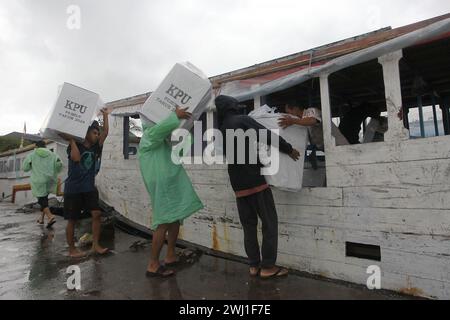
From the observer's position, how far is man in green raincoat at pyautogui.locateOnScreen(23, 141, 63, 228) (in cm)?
655

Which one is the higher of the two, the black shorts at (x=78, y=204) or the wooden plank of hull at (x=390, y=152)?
the wooden plank of hull at (x=390, y=152)

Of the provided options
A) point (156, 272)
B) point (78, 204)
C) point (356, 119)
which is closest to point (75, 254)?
point (78, 204)

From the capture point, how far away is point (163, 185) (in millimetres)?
3348

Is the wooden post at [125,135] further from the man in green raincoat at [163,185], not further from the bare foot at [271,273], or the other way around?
the bare foot at [271,273]

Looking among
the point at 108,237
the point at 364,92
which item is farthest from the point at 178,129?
the point at 364,92

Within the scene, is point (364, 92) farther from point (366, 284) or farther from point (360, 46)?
point (366, 284)

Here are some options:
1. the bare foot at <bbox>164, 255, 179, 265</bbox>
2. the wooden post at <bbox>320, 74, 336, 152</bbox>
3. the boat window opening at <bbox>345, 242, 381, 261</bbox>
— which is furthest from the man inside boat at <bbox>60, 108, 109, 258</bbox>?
the boat window opening at <bbox>345, 242, 381, 261</bbox>

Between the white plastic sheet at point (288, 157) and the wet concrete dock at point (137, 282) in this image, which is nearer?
the wet concrete dock at point (137, 282)

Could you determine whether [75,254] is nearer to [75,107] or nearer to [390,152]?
[75,107]

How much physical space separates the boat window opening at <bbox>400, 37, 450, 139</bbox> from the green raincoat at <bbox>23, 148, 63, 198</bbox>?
647cm

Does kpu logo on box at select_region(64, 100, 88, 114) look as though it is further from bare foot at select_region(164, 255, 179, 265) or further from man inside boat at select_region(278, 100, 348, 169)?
man inside boat at select_region(278, 100, 348, 169)

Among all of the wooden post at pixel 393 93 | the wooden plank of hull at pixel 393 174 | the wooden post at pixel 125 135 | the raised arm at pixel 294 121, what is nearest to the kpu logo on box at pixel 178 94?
the raised arm at pixel 294 121

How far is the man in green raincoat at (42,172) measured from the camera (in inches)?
258

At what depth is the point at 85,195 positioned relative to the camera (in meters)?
4.22
